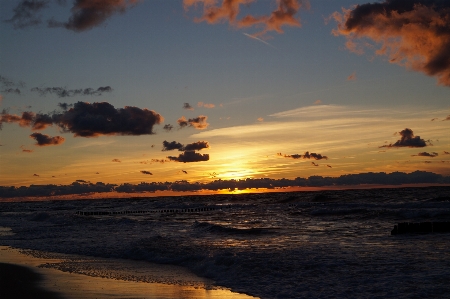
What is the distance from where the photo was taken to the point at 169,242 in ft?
93.3

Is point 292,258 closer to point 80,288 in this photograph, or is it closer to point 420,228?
point 80,288

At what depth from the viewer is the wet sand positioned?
14516 mm

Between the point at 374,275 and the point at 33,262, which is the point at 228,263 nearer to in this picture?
the point at 374,275

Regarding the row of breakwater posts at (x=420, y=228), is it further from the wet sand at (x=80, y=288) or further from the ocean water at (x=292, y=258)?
the wet sand at (x=80, y=288)

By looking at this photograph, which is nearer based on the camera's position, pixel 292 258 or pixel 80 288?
pixel 80 288

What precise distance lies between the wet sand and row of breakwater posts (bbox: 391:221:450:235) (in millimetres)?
17313

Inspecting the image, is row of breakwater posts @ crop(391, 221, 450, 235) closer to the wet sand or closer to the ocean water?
the ocean water

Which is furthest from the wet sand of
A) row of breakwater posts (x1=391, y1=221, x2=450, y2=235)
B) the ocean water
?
row of breakwater posts (x1=391, y1=221, x2=450, y2=235)

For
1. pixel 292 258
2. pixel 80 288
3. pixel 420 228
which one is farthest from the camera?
pixel 420 228

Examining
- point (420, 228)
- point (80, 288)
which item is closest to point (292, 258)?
point (80, 288)

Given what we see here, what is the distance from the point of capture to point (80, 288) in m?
15.6

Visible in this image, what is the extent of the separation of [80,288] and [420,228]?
24430 mm

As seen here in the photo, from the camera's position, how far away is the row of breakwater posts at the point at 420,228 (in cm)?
2976

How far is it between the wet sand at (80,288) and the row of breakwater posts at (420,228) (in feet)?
56.8
